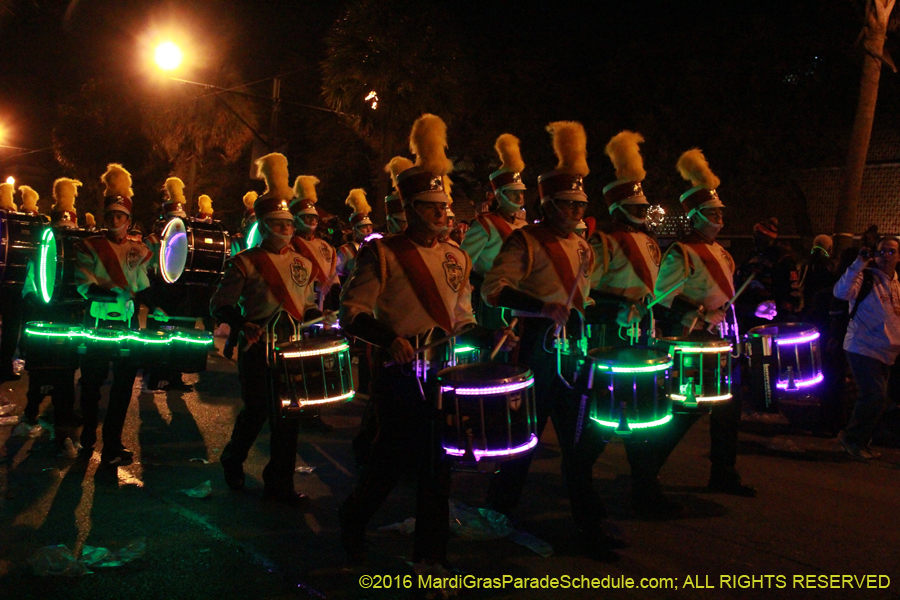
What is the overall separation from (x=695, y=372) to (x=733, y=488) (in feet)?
4.57

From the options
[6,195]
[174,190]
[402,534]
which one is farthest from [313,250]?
[6,195]

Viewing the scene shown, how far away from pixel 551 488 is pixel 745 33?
17804 mm

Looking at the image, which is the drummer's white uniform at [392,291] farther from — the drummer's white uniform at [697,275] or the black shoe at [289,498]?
the drummer's white uniform at [697,275]

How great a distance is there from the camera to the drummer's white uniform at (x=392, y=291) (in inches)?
169

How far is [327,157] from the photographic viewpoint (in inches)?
1308

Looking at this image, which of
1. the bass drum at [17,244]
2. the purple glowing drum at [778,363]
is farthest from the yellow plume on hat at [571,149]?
the bass drum at [17,244]

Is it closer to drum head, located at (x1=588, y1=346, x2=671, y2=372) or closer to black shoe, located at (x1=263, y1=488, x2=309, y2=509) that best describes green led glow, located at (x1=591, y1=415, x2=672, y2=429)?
drum head, located at (x1=588, y1=346, x2=671, y2=372)

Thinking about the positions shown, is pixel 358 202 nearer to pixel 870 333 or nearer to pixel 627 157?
pixel 627 157

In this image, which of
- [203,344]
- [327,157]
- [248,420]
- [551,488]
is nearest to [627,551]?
[551,488]

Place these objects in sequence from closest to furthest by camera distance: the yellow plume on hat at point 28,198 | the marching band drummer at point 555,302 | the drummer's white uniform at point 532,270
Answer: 1. the marching band drummer at point 555,302
2. the drummer's white uniform at point 532,270
3. the yellow plume on hat at point 28,198

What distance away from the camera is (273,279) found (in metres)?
5.71

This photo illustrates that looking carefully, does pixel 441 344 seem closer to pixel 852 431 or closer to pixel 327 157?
pixel 852 431

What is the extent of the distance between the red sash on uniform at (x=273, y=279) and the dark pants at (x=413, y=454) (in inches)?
63.2

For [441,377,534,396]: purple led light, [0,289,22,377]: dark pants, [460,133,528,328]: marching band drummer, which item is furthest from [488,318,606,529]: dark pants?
[0,289,22,377]: dark pants
